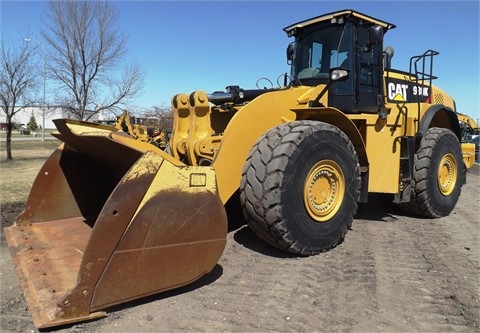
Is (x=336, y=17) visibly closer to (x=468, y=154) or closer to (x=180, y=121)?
(x=180, y=121)

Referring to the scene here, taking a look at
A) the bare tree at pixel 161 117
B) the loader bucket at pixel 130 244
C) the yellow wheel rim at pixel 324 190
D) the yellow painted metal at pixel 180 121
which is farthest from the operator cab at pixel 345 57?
the bare tree at pixel 161 117

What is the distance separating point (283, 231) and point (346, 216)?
0.95m

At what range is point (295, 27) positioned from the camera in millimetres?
5930

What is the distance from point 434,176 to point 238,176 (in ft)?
10.9

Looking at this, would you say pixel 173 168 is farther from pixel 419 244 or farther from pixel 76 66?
pixel 76 66

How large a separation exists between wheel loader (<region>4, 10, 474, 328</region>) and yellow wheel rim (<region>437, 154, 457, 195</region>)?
0.02 metres

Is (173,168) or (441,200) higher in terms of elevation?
(173,168)

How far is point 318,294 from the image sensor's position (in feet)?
11.2

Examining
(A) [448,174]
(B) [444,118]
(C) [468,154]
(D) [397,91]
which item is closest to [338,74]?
(D) [397,91]

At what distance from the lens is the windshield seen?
17.8ft

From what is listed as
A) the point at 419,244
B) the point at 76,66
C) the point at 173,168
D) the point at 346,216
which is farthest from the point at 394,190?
the point at 76,66

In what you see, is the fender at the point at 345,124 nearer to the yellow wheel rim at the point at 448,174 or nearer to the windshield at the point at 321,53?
the windshield at the point at 321,53

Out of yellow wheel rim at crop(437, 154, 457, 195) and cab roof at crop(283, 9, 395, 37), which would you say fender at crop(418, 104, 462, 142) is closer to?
yellow wheel rim at crop(437, 154, 457, 195)

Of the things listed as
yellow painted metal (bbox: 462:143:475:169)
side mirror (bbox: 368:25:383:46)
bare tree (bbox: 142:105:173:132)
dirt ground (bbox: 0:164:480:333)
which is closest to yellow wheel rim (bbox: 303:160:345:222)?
dirt ground (bbox: 0:164:480:333)
